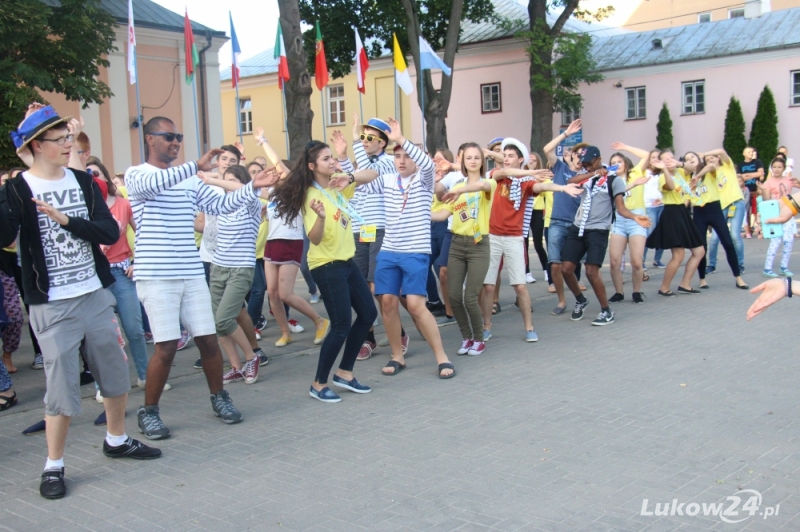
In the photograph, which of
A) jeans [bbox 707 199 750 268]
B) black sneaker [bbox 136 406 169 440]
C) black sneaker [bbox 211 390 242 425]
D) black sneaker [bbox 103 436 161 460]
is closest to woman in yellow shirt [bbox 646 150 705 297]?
jeans [bbox 707 199 750 268]

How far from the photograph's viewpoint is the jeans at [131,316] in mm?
6488

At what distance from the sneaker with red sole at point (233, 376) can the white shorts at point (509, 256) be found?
268cm

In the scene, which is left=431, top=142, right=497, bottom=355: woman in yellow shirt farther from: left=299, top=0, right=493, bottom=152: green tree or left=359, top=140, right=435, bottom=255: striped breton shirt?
left=299, top=0, right=493, bottom=152: green tree

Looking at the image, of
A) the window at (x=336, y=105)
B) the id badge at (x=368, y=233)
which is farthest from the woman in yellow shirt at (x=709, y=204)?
the window at (x=336, y=105)

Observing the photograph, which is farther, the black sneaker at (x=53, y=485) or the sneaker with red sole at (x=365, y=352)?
the sneaker with red sole at (x=365, y=352)

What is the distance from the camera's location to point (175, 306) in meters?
5.33

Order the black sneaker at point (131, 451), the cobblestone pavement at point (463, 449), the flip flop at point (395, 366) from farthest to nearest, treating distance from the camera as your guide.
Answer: the flip flop at point (395, 366) < the black sneaker at point (131, 451) < the cobblestone pavement at point (463, 449)

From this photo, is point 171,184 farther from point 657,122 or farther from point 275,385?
point 657,122

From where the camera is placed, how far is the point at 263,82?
1900 inches

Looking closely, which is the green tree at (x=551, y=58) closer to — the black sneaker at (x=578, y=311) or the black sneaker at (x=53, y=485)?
the black sneaker at (x=578, y=311)

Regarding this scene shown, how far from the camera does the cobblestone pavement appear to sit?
4.03 meters

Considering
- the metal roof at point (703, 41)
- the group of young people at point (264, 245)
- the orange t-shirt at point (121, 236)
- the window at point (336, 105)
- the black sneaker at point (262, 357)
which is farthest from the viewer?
the window at point (336, 105)

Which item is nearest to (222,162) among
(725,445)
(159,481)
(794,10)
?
(159,481)

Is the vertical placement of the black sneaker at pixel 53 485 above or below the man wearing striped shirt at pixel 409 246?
below
